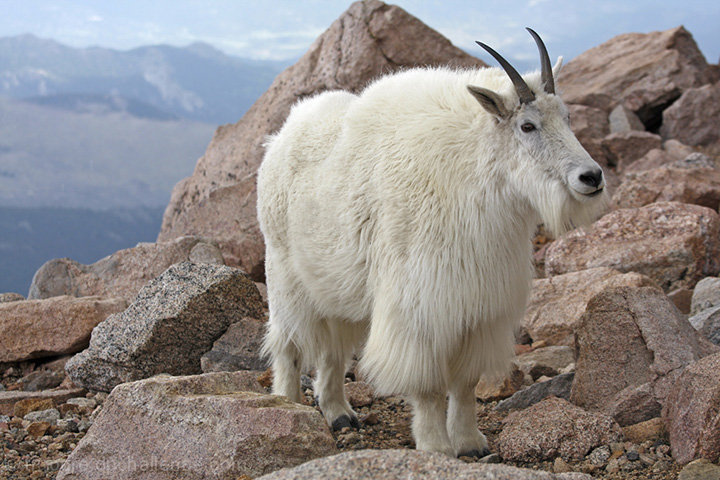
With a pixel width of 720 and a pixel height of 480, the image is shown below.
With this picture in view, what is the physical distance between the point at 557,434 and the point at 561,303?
2.86 metres

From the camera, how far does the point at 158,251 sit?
9.21 m

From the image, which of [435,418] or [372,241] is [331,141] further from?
[435,418]

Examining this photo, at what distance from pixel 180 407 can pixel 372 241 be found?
1621mm

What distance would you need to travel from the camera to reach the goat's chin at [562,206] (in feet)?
15.1

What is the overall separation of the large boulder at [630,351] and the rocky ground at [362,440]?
469 mm

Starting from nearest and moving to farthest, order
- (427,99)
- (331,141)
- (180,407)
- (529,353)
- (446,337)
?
1. (180,407)
2. (446,337)
3. (427,99)
4. (331,141)
5. (529,353)

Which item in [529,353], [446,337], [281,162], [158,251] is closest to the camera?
[446,337]

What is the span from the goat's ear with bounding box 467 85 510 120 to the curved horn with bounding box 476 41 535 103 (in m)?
0.13

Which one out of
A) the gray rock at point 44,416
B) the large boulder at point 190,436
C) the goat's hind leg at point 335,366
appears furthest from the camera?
the goat's hind leg at point 335,366

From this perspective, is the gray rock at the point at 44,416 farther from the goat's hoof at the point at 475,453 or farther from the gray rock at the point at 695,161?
the gray rock at the point at 695,161

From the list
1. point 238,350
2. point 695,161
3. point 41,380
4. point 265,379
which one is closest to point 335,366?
point 265,379

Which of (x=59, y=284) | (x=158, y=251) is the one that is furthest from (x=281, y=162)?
(x=59, y=284)

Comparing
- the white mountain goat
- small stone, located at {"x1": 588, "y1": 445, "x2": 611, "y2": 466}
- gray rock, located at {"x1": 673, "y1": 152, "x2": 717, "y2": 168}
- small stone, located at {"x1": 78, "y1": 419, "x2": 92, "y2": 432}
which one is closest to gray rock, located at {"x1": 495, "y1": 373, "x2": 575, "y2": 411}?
the white mountain goat

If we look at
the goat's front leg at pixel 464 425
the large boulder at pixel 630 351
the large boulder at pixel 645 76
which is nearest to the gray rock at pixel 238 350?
the goat's front leg at pixel 464 425
